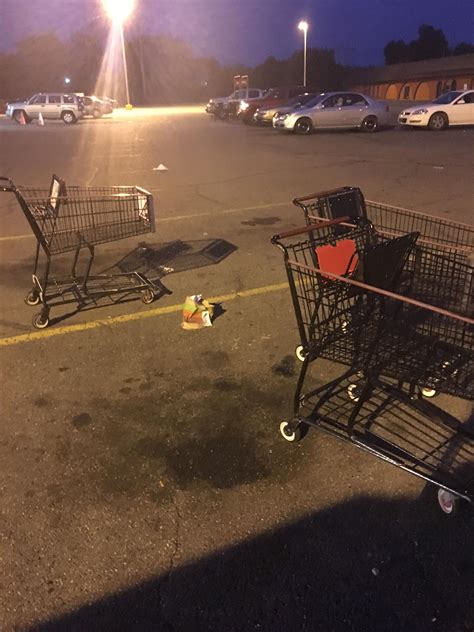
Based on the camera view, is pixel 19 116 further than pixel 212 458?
Yes

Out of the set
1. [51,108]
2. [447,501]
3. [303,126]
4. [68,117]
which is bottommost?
[447,501]

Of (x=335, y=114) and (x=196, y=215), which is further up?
(x=335, y=114)

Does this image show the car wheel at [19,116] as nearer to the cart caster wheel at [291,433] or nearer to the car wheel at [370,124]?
the car wheel at [370,124]

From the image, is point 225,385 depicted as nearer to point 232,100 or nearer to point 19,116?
point 232,100

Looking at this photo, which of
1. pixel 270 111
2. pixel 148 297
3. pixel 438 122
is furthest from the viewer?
pixel 270 111

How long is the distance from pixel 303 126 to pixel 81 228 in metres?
16.5

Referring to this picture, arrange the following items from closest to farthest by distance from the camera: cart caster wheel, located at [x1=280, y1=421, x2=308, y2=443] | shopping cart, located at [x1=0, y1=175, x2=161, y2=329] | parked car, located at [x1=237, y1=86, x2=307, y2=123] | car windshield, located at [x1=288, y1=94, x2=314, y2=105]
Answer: cart caster wheel, located at [x1=280, y1=421, x2=308, y2=443]
shopping cart, located at [x1=0, y1=175, x2=161, y2=329]
car windshield, located at [x1=288, y1=94, x2=314, y2=105]
parked car, located at [x1=237, y1=86, x2=307, y2=123]

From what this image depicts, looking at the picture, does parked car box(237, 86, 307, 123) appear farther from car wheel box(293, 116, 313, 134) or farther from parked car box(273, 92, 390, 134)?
car wheel box(293, 116, 313, 134)

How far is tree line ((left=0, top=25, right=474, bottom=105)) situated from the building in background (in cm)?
1014

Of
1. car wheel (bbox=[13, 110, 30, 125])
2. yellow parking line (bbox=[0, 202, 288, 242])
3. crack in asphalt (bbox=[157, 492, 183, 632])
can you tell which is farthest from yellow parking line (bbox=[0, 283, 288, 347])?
car wheel (bbox=[13, 110, 30, 125])

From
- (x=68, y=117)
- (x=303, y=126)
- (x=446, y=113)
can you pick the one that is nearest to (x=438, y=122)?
(x=446, y=113)

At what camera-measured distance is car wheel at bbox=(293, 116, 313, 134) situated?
64.2ft

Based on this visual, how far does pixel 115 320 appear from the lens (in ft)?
15.7

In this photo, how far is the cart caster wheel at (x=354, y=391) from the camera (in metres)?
3.57
